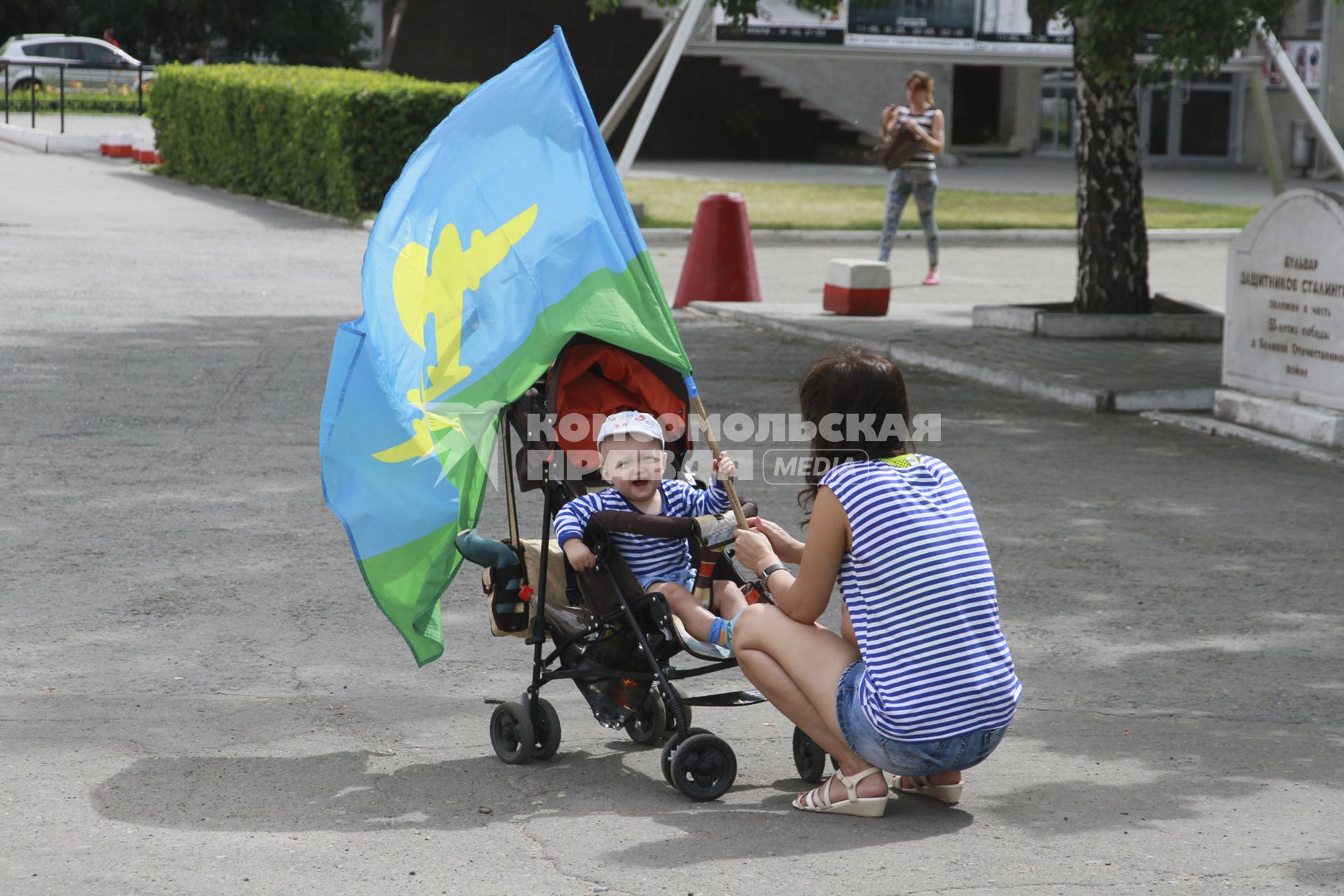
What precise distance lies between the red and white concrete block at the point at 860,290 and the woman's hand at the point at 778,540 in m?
9.66

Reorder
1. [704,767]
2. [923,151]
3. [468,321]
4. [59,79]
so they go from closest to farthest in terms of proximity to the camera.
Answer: [704,767] < [468,321] < [923,151] < [59,79]

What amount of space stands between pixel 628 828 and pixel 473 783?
551mm

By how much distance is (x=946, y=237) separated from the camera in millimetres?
20781

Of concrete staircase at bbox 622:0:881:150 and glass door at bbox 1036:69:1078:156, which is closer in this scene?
concrete staircase at bbox 622:0:881:150

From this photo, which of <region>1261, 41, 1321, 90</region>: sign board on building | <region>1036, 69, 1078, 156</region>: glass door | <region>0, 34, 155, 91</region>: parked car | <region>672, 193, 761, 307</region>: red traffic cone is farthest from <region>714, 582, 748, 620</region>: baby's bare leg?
<region>0, 34, 155, 91</region>: parked car

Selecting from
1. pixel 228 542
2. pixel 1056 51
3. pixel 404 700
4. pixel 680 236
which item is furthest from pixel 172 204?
pixel 404 700

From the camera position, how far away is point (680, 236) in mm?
19750

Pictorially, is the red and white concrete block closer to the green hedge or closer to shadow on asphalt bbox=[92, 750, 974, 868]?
the green hedge

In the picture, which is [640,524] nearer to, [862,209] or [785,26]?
[785,26]

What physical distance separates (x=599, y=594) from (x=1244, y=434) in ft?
20.7

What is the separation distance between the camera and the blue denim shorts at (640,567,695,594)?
4836mm

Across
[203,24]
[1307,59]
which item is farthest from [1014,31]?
[203,24]

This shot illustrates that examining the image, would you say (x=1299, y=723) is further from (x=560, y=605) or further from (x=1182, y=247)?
(x=1182, y=247)

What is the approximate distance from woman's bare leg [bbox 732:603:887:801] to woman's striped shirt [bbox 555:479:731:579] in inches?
14.3
